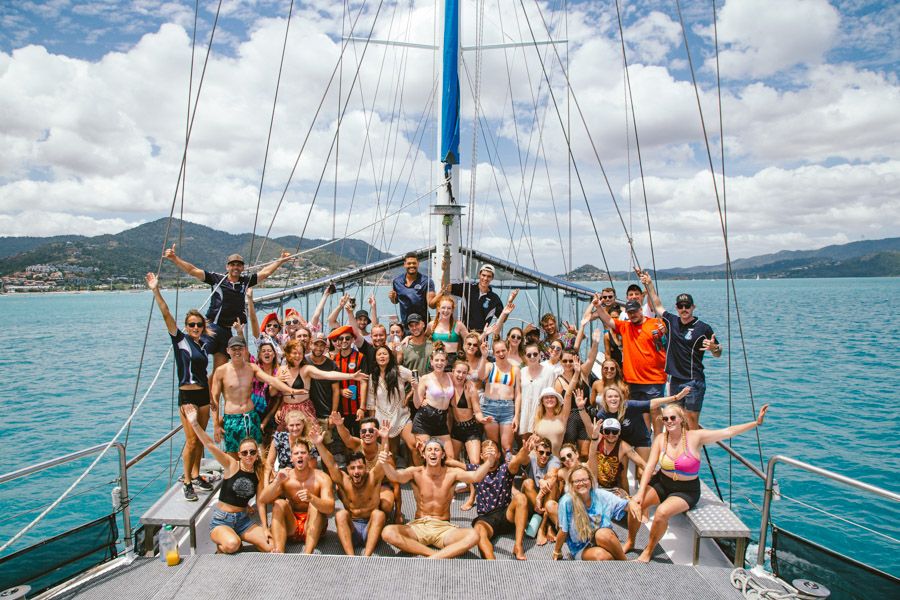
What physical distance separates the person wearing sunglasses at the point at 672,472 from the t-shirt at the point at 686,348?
1037mm

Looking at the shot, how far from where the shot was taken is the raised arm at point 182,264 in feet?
17.7

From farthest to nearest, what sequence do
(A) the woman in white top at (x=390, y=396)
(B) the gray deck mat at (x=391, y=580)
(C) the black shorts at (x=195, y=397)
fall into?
(A) the woman in white top at (x=390, y=396) < (C) the black shorts at (x=195, y=397) < (B) the gray deck mat at (x=391, y=580)

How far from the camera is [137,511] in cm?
1113

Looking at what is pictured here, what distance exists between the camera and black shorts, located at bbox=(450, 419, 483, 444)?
5.54 meters

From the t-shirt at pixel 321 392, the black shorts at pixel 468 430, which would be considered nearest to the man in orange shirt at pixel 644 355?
the black shorts at pixel 468 430

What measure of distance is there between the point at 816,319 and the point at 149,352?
6196 centimetres

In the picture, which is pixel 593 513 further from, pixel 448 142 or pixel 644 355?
pixel 448 142

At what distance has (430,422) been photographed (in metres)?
5.37

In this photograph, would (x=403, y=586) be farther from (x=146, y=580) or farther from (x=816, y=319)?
(x=816, y=319)

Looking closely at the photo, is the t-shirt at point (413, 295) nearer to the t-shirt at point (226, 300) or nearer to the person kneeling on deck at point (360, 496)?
the t-shirt at point (226, 300)

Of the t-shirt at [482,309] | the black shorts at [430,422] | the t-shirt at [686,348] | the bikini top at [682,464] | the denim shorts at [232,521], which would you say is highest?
the t-shirt at [482,309]

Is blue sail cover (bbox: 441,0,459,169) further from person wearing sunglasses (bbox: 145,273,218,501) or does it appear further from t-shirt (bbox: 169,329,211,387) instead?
t-shirt (bbox: 169,329,211,387)

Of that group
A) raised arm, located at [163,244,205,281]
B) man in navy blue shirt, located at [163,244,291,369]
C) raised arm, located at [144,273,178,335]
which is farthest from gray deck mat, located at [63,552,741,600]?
raised arm, located at [163,244,205,281]

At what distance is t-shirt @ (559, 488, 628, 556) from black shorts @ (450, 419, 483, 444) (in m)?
1.46
